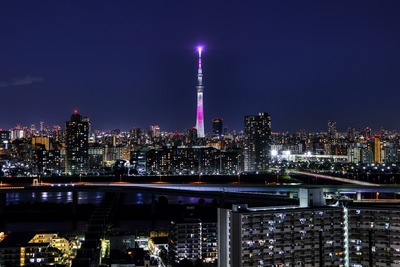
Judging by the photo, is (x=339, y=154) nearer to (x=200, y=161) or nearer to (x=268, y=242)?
(x=200, y=161)

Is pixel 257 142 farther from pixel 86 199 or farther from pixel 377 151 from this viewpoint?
pixel 86 199

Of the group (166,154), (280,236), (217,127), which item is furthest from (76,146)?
(280,236)

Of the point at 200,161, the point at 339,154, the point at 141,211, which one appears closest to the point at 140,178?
the point at 200,161

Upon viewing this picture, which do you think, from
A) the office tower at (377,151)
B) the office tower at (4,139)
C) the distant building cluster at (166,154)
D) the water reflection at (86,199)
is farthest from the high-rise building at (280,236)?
the office tower at (4,139)

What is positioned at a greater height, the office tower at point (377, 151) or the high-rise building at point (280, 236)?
the office tower at point (377, 151)

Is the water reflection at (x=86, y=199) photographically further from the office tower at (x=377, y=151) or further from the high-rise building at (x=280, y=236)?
the office tower at (x=377, y=151)

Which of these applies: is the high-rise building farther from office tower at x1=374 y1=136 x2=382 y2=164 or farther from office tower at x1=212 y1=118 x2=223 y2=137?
office tower at x1=212 y1=118 x2=223 y2=137

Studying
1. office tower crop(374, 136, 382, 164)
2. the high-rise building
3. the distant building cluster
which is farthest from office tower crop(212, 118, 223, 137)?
the high-rise building

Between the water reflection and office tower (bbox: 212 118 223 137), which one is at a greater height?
office tower (bbox: 212 118 223 137)

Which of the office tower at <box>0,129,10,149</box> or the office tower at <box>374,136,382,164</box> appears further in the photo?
the office tower at <box>0,129,10,149</box>
